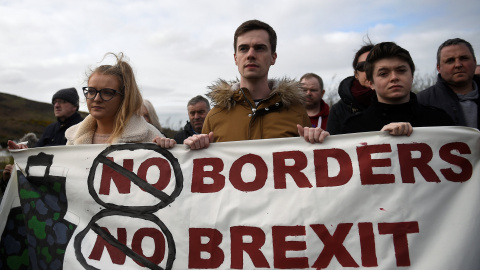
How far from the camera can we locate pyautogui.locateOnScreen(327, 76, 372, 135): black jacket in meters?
3.06

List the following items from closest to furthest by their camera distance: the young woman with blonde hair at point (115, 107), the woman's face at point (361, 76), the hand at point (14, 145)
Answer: the young woman with blonde hair at point (115, 107), the hand at point (14, 145), the woman's face at point (361, 76)

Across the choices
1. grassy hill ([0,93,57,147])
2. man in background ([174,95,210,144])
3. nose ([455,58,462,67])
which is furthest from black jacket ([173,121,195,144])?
grassy hill ([0,93,57,147])

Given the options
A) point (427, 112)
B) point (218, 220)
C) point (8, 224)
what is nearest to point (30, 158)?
point (8, 224)

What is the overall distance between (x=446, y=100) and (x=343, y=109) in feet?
2.72

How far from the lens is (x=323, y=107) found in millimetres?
4785

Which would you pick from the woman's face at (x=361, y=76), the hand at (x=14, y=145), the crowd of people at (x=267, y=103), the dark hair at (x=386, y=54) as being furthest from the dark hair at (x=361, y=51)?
the hand at (x=14, y=145)

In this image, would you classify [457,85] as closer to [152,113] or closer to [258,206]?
[258,206]

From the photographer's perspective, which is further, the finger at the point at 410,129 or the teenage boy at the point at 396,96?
the teenage boy at the point at 396,96

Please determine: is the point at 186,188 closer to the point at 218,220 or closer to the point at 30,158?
the point at 218,220

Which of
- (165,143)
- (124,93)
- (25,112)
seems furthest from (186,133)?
(25,112)

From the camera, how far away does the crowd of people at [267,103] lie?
253cm

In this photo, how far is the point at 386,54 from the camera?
2.56m

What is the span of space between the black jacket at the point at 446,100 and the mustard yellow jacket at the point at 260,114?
1237 mm

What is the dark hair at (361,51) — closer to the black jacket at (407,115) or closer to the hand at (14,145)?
the black jacket at (407,115)
